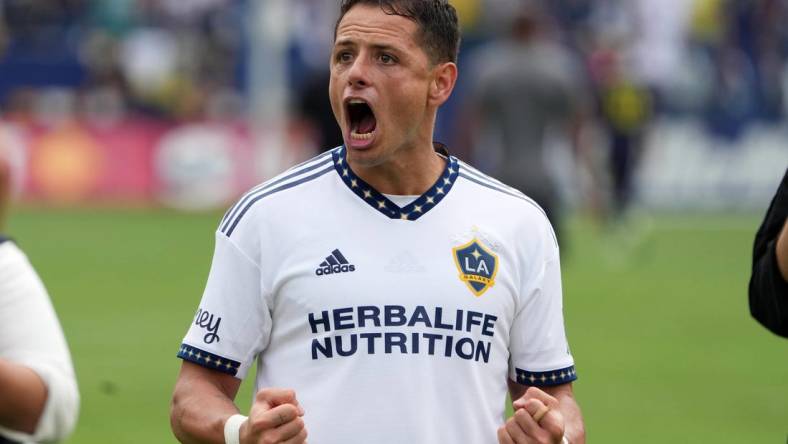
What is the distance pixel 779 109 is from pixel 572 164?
13.9 feet

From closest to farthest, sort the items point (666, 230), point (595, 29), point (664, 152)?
point (666, 230), point (664, 152), point (595, 29)

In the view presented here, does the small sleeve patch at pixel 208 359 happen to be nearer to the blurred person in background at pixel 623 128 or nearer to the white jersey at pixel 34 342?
the white jersey at pixel 34 342

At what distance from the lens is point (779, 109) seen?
27.1 meters

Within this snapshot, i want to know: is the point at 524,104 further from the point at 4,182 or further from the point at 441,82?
the point at 441,82

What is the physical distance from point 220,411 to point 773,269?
4.69 ft

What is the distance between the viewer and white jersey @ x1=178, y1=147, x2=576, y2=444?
165 inches

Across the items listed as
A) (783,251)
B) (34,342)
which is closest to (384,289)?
(34,342)

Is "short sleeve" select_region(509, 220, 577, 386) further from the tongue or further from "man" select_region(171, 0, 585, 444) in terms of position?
the tongue

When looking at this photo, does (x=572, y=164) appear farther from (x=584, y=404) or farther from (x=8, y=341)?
(x=8, y=341)

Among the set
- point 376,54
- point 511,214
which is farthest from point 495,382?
point 376,54

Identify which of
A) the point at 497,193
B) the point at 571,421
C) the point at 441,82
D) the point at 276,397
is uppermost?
the point at 441,82

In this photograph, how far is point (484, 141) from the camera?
56.3 ft

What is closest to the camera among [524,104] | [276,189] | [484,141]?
[276,189]

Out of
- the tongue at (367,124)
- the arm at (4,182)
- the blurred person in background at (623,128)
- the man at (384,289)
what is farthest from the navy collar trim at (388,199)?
the blurred person in background at (623,128)
